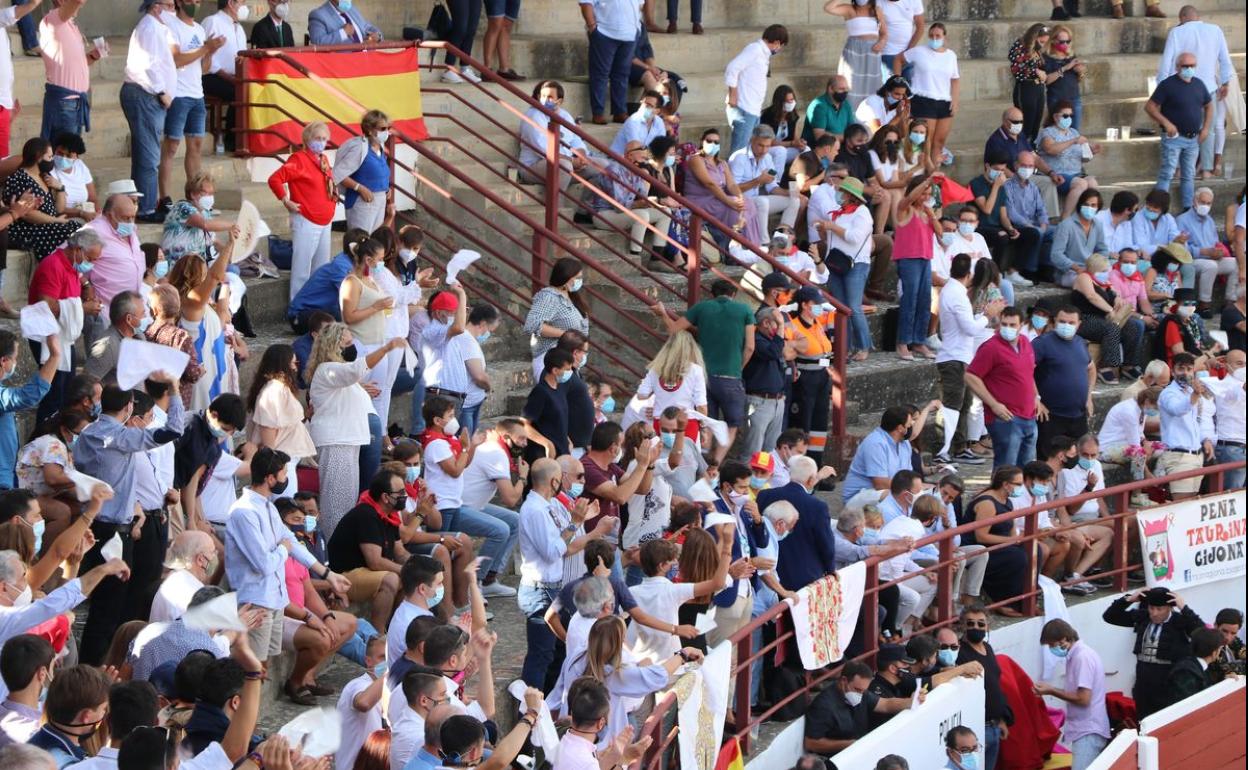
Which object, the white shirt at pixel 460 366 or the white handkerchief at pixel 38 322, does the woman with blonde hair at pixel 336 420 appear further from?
the white handkerchief at pixel 38 322

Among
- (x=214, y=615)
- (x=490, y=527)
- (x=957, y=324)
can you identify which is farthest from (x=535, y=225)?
(x=214, y=615)

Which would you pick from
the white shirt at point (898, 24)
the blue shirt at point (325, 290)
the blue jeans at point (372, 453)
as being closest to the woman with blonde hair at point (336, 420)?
the blue jeans at point (372, 453)

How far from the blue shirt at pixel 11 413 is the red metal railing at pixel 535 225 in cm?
512

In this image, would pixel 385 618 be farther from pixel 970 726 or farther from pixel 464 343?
pixel 970 726

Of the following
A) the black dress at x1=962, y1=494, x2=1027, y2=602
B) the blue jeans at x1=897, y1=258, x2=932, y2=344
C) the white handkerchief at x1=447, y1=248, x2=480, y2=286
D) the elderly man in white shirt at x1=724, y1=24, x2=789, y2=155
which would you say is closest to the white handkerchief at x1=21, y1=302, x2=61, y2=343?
the white handkerchief at x1=447, y1=248, x2=480, y2=286

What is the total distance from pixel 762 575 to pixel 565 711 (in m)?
2.38

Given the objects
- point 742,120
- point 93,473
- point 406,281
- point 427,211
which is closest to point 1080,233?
point 742,120

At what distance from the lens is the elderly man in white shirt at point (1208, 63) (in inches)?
885

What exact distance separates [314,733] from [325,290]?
6218mm

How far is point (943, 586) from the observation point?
47.4ft

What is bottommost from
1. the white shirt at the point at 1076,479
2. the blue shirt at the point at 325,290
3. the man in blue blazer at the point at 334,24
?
the white shirt at the point at 1076,479

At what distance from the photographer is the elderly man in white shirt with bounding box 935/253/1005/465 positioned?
17.1m

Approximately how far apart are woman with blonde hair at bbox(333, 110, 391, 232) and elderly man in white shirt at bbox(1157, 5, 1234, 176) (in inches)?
391

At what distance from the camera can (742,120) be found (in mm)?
19656
